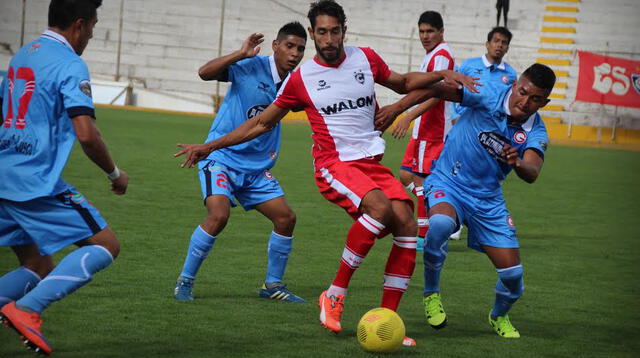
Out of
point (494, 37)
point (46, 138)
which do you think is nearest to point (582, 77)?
point (494, 37)

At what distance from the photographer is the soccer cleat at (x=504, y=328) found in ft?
19.5

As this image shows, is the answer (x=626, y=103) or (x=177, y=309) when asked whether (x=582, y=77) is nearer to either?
(x=626, y=103)

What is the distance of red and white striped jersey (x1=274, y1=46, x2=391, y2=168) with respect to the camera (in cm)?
576

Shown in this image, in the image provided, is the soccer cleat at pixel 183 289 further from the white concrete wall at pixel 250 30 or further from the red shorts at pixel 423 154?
the white concrete wall at pixel 250 30

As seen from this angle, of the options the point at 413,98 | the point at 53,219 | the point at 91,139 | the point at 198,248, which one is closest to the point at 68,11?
the point at 91,139

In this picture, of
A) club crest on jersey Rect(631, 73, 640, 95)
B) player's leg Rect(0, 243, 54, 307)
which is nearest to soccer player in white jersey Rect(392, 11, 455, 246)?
player's leg Rect(0, 243, 54, 307)

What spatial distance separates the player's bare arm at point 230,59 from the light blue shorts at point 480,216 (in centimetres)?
174

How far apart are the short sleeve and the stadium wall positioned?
26124 millimetres

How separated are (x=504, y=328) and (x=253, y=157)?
2367 mm

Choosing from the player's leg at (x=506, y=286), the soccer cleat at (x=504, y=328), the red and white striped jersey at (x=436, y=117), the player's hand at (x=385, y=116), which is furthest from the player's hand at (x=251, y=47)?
the red and white striped jersey at (x=436, y=117)

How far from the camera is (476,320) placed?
641 cm

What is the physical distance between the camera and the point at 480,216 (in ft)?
20.1

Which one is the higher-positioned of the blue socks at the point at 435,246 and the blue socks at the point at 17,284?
the blue socks at the point at 435,246

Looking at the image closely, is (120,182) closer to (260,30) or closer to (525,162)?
(525,162)
